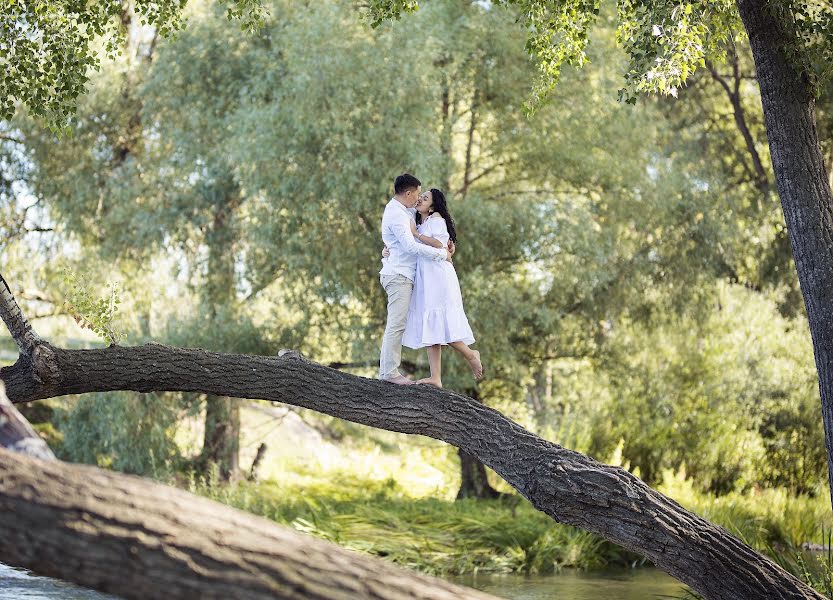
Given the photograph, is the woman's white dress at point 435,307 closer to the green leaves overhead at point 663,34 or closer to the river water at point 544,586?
the green leaves overhead at point 663,34

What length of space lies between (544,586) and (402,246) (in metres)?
4.58

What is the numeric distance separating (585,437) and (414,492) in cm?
296

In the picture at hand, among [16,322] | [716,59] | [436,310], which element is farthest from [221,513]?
[716,59]

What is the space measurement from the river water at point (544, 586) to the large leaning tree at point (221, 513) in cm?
311

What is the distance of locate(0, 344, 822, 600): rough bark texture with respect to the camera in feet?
18.7

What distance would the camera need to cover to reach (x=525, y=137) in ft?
44.9

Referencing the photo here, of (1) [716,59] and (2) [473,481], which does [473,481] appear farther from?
(1) [716,59]

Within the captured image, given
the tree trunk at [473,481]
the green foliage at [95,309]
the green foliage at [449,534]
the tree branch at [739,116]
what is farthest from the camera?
the tree branch at [739,116]

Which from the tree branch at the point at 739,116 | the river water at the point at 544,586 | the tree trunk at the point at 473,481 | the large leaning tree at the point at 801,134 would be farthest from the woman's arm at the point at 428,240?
the tree branch at the point at 739,116

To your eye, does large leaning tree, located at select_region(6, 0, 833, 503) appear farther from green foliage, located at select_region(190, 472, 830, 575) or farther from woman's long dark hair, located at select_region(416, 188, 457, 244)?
green foliage, located at select_region(190, 472, 830, 575)

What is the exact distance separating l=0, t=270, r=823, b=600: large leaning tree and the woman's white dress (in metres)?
0.84

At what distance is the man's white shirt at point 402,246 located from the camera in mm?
7453

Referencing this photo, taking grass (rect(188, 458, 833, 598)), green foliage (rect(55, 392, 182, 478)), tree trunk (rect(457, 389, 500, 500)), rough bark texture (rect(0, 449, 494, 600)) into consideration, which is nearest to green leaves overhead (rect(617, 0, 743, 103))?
grass (rect(188, 458, 833, 598))

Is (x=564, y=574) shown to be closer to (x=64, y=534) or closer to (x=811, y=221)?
(x=811, y=221)
